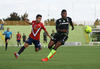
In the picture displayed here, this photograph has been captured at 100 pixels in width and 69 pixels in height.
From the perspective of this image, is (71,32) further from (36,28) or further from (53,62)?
(53,62)

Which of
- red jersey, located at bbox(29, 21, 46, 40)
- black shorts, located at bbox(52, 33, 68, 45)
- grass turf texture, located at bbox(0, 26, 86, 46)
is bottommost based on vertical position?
grass turf texture, located at bbox(0, 26, 86, 46)

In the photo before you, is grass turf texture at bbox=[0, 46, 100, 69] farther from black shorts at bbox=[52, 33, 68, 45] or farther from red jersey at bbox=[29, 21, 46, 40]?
red jersey at bbox=[29, 21, 46, 40]

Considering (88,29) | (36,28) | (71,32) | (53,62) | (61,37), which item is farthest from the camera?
(71,32)

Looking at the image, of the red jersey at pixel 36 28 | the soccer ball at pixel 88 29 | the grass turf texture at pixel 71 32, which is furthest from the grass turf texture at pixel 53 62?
the soccer ball at pixel 88 29

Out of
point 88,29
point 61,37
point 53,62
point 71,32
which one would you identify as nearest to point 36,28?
point 61,37

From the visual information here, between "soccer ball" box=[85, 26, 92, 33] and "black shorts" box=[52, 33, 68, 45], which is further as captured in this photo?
"soccer ball" box=[85, 26, 92, 33]

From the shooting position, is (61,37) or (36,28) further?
(36,28)

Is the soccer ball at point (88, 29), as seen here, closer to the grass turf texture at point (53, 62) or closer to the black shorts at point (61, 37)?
the grass turf texture at point (53, 62)

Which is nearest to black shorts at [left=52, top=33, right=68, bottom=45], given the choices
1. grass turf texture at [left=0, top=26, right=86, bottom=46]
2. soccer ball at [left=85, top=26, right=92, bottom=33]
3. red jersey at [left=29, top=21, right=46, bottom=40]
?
red jersey at [left=29, top=21, right=46, bottom=40]

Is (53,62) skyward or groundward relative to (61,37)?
groundward

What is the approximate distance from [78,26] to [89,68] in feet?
173

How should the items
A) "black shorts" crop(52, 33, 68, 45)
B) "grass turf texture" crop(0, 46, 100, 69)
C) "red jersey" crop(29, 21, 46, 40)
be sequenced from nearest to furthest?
1. "grass turf texture" crop(0, 46, 100, 69)
2. "black shorts" crop(52, 33, 68, 45)
3. "red jersey" crop(29, 21, 46, 40)

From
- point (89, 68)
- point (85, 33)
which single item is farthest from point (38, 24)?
point (85, 33)

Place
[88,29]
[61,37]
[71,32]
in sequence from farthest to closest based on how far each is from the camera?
[71,32] → [88,29] → [61,37]
